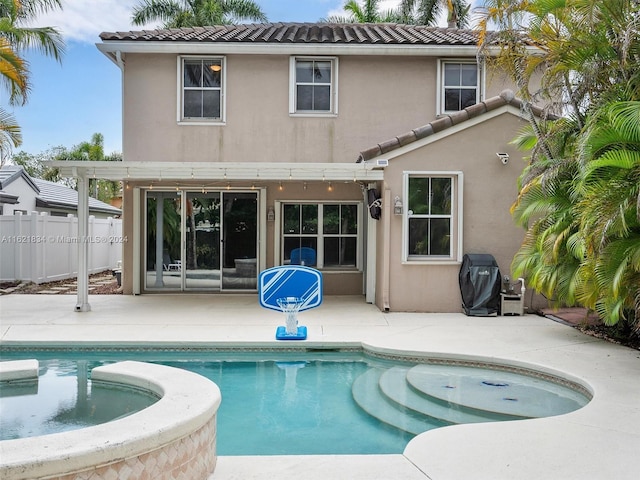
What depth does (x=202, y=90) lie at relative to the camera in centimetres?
1415

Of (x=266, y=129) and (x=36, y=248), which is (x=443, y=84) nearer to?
(x=266, y=129)

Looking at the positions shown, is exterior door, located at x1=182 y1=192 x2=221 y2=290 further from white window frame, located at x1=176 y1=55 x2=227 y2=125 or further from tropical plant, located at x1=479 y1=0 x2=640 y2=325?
tropical plant, located at x1=479 y1=0 x2=640 y2=325

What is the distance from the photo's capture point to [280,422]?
6121 mm

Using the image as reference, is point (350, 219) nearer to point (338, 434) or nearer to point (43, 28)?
point (338, 434)

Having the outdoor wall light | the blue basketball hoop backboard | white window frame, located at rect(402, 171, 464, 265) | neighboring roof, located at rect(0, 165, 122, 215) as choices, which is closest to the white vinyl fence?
neighboring roof, located at rect(0, 165, 122, 215)

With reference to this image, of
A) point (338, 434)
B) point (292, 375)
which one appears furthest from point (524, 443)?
point (292, 375)

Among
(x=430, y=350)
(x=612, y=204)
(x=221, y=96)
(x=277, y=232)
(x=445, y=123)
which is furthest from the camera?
(x=277, y=232)

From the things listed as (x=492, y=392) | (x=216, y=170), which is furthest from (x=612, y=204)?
(x=216, y=170)

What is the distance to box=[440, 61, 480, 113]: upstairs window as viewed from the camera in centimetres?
1432

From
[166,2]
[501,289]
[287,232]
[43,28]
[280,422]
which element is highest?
[166,2]

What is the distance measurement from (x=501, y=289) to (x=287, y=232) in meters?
5.76

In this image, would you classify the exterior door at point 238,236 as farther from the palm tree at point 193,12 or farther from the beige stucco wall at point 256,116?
the palm tree at point 193,12

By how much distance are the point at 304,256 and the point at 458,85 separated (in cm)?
613

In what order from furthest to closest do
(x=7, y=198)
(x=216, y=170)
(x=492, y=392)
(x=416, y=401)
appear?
(x=7, y=198)
(x=216, y=170)
(x=492, y=392)
(x=416, y=401)
